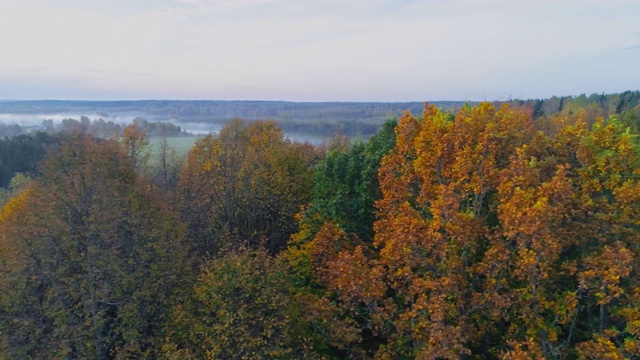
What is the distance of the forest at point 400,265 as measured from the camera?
14.1 meters

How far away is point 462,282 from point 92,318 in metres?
13.2

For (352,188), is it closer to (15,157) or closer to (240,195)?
(240,195)

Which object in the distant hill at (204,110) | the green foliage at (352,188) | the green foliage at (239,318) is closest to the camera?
the green foliage at (239,318)

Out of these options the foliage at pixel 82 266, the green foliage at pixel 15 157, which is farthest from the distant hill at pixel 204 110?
the foliage at pixel 82 266

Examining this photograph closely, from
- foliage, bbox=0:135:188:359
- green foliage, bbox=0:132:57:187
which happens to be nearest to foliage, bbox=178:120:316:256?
foliage, bbox=0:135:188:359

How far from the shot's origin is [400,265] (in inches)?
680

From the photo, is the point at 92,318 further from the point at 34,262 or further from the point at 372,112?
the point at 372,112

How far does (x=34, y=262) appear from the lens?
1669 centimetres

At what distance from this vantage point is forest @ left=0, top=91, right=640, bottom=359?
14.1 meters

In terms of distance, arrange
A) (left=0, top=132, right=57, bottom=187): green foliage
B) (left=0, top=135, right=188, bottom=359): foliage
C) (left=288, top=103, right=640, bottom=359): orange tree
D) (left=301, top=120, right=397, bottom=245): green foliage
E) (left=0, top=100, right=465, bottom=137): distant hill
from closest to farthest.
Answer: (left=288, top=103, right=640, bottom=359): orange tree < (left=0, top=135, right=188, bottom=359): foliage < (left=301, top=120, right=397, bottom=245): green foliage < (left=0, top=132, right=57, bottom=187): green foliage < (left=0, top=100, right=465, bottom=137): distant hill

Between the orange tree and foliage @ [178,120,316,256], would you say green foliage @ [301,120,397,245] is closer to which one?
the orange tree

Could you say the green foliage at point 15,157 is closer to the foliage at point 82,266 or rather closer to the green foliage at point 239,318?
the foliage at point 82,266

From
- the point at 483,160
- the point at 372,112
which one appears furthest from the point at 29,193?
the point at 372,112

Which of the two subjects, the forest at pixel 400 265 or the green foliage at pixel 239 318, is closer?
the forest at pixel 400 265
